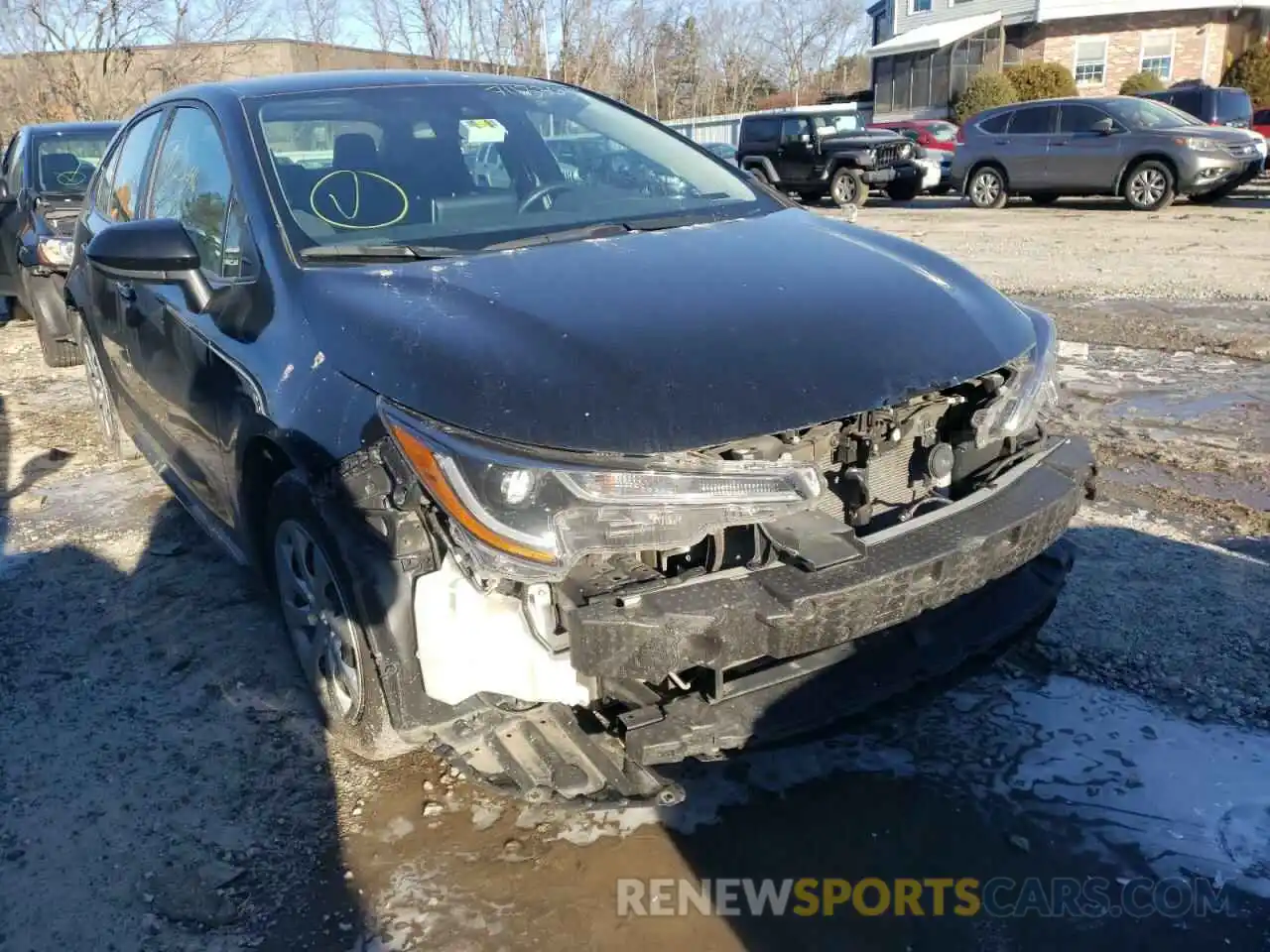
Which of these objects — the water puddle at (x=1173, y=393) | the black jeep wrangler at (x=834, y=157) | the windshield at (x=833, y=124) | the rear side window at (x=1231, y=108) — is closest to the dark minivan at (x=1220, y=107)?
the rear side window at (x=1231, y=108)

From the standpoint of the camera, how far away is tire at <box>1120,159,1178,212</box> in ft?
48.8

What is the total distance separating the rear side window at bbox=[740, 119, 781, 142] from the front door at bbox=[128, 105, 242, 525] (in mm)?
17343

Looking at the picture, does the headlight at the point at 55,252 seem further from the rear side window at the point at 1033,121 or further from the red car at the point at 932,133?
the red car at the point at 932,133

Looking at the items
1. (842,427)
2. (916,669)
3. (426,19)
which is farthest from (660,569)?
(426,19)

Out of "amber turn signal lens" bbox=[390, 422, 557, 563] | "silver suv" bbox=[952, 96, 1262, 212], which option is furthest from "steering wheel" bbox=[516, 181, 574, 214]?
"silver suv" bbox=[952, 96, 1262, 212]

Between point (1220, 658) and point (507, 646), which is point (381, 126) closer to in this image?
point (507, 646)

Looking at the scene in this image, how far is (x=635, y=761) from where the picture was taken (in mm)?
2244

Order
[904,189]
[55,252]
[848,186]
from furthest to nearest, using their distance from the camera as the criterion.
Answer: [904,189], [848,186], [55,252]

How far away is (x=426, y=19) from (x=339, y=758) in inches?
1028

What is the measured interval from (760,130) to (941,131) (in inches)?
234

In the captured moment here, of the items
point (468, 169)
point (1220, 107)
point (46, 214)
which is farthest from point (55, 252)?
point (1220, 107)

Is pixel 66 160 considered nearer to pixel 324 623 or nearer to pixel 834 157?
pixel 324 623

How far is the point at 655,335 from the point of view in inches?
94.0

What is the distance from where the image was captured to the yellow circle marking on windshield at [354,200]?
2.98m
